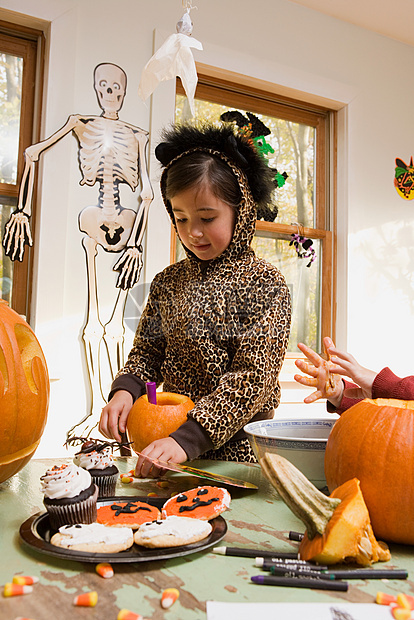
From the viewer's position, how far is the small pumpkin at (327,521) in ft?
1.52

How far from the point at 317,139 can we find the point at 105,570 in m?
2.91

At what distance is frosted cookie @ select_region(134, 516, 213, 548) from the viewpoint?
0.48 m

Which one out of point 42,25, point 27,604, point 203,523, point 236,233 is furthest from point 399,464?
point 42,25

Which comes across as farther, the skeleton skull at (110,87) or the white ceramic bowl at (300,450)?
the skeleton skull at (110,87)

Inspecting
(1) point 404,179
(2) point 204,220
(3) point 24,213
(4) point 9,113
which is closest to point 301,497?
(2) point 204,220

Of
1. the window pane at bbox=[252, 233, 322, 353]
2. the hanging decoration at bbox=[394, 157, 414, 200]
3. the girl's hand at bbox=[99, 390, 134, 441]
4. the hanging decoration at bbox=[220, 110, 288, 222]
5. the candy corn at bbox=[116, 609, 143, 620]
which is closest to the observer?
the candy corn at bbox=[116, 609, 143, 620]

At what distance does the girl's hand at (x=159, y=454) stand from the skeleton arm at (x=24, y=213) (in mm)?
1549

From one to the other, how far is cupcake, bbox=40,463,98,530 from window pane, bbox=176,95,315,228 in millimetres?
2428

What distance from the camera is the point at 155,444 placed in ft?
2.66

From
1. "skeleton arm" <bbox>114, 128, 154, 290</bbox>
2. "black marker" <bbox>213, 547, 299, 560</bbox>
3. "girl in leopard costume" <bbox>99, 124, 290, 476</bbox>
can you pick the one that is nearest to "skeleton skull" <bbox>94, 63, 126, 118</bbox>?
"skeleton arm" <bbox>114, 128, 154, 290</bbox>

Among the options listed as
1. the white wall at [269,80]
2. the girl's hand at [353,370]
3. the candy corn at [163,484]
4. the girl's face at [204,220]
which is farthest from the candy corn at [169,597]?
the white wall at [269,80]

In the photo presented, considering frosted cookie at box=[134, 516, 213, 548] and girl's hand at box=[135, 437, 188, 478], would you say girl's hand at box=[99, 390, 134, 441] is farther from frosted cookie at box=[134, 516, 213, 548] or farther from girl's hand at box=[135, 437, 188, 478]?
frosted cookie at box=[134, 516, 213, 548]

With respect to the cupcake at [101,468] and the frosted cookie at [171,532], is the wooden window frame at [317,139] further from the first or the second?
the frosted cookie at [171,532]

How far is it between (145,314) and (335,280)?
1.90 m
